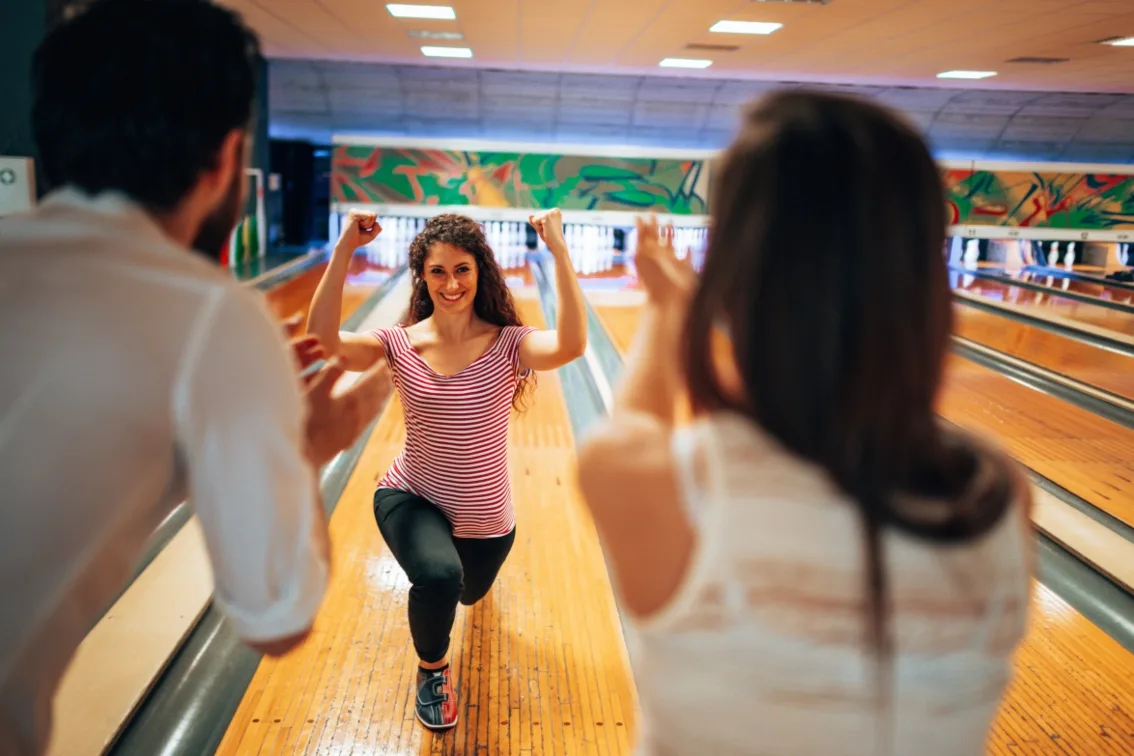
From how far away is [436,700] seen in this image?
2145 mm

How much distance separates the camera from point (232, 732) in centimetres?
208

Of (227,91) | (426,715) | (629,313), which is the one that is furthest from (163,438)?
(629,313)

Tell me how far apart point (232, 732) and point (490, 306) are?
1.22 metres

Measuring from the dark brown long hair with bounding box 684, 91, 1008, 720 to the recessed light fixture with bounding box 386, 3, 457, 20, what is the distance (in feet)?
20.9

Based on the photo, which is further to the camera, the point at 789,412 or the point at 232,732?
the point at 232,732

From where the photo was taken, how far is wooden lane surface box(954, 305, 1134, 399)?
19.0ft

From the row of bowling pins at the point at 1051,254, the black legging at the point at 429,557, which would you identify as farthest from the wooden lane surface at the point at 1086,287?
the black legging at the point at 429,557

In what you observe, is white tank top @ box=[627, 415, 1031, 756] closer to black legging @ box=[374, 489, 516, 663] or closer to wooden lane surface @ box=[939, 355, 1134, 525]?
black legging @ box=[374, 489, 516, 663]

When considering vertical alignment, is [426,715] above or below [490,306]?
below

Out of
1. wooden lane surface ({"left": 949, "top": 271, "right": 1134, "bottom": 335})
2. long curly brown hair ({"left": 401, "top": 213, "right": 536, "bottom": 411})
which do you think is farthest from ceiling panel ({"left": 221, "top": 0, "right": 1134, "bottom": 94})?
long curly brown hair ({"left": 401, "top": 213, "right": 536, "bottom": 411})

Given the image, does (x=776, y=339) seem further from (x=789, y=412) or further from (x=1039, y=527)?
(x=1039, y=527)

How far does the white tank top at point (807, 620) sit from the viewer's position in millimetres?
674

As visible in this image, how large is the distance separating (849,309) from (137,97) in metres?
0.62

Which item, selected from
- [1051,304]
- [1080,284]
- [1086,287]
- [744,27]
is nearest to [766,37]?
[744,27]
